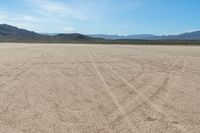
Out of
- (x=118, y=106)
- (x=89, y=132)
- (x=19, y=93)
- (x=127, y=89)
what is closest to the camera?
(x=89, y=132)

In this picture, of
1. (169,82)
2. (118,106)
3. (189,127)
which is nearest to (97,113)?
(118,106)

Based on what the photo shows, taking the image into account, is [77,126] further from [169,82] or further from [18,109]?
[169,82]

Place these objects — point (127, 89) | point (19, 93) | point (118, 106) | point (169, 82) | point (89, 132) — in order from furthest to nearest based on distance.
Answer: point (169, 82) < point (127, 89) < point (19, 93) < point (118, 106) < point (89, 132)

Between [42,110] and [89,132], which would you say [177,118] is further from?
[42,110]

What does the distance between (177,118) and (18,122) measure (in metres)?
2.83

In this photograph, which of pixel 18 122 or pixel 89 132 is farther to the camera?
pixel 18 122

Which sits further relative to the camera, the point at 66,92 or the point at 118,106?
the point at 66,92

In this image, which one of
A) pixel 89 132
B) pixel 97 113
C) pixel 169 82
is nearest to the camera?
pixel 89 132

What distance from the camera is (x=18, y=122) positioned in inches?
245

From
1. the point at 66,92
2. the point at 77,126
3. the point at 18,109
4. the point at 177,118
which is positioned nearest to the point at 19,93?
the point at 66,92

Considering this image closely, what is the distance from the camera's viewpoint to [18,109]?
7258mm

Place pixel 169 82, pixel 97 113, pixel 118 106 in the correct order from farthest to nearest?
pixel 169 82 < pixel 118 106 < pixel 97 113

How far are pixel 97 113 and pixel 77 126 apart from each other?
1047mm

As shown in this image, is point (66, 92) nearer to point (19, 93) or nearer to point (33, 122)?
point (19, 93)
